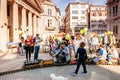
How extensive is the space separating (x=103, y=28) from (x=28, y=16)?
48.2m

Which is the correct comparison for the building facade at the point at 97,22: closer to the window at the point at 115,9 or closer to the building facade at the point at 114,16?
the building facade at the point at 114,16

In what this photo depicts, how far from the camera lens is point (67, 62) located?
38.4 feet

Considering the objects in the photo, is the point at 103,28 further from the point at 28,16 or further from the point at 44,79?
the point at 44,79

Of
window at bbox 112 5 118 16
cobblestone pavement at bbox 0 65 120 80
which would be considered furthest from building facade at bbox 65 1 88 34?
cobblestone pavement at bbox 0 65 120 80

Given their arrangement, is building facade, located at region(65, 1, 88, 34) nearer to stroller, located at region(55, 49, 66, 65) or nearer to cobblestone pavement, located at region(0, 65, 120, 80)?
stroller, located at region(55, 49, 66, 65)

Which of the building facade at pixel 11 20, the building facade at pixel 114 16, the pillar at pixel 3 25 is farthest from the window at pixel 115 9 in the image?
the pillar at pixel 3 25

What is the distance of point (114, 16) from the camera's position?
37.1 meters

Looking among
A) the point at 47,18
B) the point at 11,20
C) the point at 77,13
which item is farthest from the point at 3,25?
the point at 77,13

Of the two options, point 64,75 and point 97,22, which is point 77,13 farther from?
point 64,75

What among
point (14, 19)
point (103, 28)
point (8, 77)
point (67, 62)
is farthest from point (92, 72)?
point (103, 28)

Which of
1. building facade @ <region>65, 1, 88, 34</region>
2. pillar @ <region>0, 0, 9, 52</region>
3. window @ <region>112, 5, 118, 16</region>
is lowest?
pillar @ <region>0, 0, 9, 52</region>

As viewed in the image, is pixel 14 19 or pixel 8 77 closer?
pixel 8 77

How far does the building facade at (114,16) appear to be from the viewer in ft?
116

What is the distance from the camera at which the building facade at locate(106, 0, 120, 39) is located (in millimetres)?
35469
